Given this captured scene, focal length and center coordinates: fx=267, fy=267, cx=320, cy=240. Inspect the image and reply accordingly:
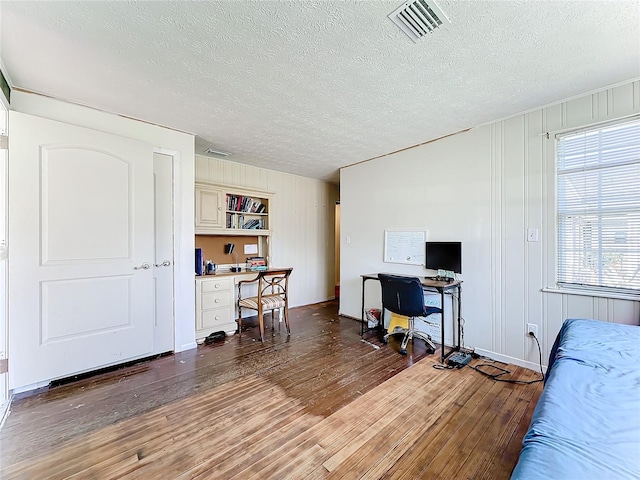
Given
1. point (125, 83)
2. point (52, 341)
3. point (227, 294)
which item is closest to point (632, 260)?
point (227, 294)

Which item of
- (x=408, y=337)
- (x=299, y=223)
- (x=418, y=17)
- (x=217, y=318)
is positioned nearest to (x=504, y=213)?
(x=408, y=337)

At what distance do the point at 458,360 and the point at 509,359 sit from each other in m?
0.51

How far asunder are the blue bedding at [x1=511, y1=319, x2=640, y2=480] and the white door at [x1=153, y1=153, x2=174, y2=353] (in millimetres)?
3136

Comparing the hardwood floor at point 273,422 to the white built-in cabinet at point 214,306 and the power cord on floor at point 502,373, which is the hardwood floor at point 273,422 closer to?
the power cord on floor at point 502,373

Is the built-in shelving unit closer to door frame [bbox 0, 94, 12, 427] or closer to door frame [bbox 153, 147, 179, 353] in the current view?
door frame [bbox 153, 147, 179, 353]

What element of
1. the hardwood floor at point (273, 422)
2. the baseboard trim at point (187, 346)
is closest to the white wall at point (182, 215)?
the baseboard trim at point (187, 346)

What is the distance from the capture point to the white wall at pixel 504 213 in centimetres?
233

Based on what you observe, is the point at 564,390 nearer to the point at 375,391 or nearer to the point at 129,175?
the point at 375,391

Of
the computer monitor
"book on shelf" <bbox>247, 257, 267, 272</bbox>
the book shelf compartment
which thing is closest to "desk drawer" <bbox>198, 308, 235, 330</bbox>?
"book on shelf" <bbox>247, 257, 267, 272</bbox>

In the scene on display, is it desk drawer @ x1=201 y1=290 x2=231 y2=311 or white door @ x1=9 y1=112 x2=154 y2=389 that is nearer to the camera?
white door @ x1=9 y1=112 x2=154 y2=389

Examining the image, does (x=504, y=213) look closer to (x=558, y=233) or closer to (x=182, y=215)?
(x=558, y=233)

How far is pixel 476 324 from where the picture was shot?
2955 mm

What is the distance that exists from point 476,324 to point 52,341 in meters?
4.03

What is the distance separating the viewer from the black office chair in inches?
114
